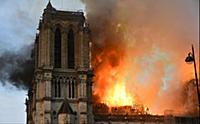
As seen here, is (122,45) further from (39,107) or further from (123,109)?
(39,107)

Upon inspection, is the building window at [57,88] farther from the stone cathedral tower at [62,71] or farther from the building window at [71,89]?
the building window at [71,89]

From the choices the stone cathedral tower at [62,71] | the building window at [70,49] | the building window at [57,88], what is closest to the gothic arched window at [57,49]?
the stone cathedral tower at [62,71]

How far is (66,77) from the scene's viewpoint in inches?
3873

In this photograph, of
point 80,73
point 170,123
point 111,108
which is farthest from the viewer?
point 111,108

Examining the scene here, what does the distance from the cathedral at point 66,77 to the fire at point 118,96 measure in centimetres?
844

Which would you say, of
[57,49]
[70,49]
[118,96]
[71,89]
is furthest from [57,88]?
[118,96]

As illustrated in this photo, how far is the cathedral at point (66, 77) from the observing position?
95688 mm

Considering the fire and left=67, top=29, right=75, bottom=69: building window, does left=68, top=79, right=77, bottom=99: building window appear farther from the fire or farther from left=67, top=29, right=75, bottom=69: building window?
the fire

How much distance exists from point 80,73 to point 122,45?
22715 mm

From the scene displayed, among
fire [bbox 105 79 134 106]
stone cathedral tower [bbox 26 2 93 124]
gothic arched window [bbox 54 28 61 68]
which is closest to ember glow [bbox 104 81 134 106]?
fire [bbox 105 79 134 106]

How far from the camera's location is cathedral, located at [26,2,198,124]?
314 ft

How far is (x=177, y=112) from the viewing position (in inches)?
4631

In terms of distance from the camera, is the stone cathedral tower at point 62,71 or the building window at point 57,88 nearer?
the stone cathedral tower at point 62,71

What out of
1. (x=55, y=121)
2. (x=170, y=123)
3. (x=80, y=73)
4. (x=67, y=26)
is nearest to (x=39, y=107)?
(x=55, y=121)
